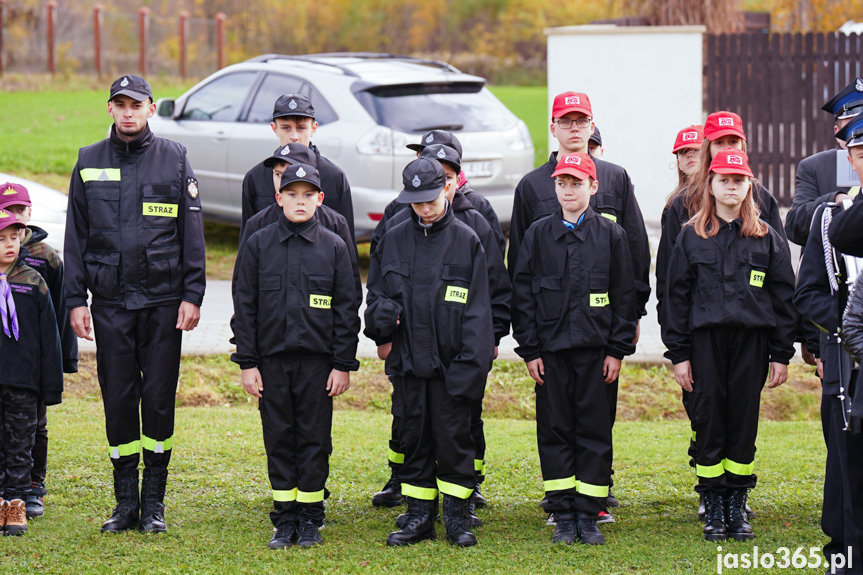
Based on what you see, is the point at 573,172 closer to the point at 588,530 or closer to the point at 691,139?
the point at 691,139

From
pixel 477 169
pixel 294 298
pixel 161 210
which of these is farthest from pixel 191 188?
pixel 477 169

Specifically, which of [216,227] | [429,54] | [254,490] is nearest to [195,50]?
[429,54]

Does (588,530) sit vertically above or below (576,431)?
below

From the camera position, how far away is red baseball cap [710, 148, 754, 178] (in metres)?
5.37

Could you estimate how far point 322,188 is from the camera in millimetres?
6125

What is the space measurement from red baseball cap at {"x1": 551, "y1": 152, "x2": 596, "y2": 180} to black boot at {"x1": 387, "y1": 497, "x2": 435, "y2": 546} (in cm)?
182

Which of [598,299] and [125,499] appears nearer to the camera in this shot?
[598,299]

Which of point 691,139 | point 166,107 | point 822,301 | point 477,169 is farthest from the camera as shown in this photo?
point 166,107

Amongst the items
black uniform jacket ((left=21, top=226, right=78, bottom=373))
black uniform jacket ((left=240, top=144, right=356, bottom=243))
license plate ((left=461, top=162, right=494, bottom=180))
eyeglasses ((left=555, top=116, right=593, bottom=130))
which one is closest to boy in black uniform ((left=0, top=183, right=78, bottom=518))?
black uniform jacket ((left=21, top=226, right=78, bottom=373))

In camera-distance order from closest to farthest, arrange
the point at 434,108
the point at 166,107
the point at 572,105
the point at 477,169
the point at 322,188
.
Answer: the point at 572,105, the point at 322,188, the point at 477,169, the point at 434,108, the point at 166,107

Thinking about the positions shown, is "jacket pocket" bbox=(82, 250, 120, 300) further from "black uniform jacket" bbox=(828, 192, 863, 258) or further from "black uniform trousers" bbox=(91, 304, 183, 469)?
"black uniform jacket" bbox=(828, 192, 863, 258)

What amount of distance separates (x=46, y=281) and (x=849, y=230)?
4.16 meters

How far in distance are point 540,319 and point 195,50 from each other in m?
30.7

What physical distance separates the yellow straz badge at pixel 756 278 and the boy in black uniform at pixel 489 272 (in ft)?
4.04
